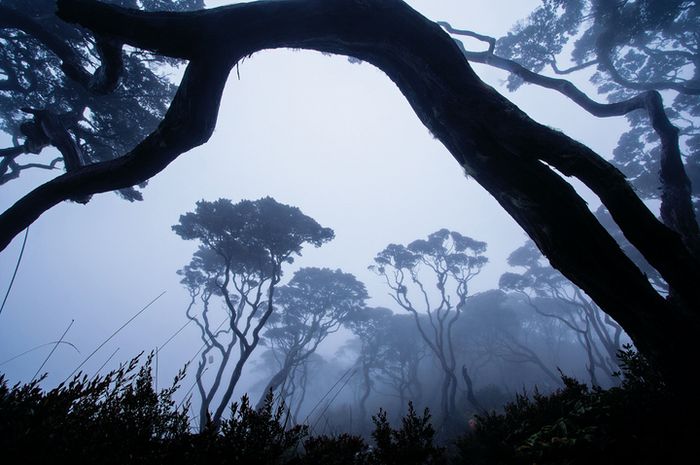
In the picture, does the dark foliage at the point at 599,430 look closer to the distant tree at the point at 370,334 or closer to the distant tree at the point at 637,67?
the distant tree at the point at 637,67

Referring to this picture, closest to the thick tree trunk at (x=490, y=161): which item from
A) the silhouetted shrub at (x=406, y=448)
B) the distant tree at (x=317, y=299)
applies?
the silhouetted shrub at (x=406, y=448)

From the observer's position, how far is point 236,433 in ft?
9.81

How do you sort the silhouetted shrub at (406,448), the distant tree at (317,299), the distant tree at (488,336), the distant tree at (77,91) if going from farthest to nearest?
the distant tree at (488,336) < the distant tree at (317,299) < the distant tree at (77,91) < the silhouetted shrub at (406,448)

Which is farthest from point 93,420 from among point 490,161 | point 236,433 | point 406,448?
point 490,161

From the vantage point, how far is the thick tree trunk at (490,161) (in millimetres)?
2912

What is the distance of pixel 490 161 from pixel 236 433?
3.98m

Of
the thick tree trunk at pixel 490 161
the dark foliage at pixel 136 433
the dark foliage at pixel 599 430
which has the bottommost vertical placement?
the dark foliage at pixel 599 430

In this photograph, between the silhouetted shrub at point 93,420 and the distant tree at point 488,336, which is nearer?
the silhouetted shrub at point 93,420

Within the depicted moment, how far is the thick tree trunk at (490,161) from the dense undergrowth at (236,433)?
1.10m

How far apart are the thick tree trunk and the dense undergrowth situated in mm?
1103

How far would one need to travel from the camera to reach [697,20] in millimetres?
15352

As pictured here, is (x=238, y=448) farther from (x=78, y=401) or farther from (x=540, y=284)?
(x=540, y=284)

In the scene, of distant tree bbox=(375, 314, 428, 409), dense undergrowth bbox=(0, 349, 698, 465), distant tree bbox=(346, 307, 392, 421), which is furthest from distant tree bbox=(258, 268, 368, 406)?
dense undergrowth bbox=(0, 349, 698, 465)

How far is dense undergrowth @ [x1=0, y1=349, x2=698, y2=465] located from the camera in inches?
89.6
